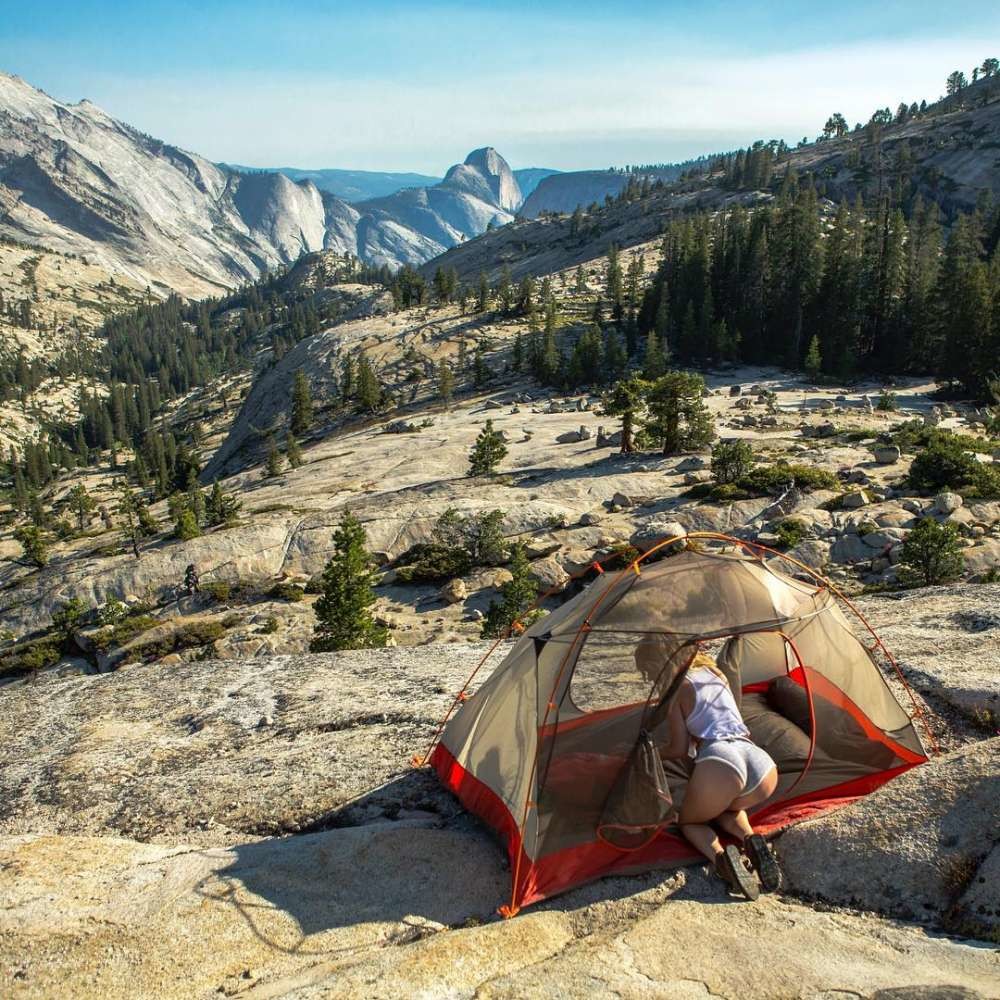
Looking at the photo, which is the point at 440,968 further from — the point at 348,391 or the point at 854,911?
the point at 348,391

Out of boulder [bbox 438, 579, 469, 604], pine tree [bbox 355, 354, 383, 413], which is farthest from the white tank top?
pine tree [bbox 355, 354, 383, 413]

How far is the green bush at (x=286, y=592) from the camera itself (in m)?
34.6

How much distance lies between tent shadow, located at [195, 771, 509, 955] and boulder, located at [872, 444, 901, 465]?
38.7 metres

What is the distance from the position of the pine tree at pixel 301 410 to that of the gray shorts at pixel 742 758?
9312 centimetres

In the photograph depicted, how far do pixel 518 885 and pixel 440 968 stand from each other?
1.32m

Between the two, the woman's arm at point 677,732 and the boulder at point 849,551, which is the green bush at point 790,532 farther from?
the woman's arm at point 677,732

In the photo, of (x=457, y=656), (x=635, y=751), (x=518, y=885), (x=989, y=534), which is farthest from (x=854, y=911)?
(x=989, y=534)

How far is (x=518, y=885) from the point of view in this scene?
21.4 feet

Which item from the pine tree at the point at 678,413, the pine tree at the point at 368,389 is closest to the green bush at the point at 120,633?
the pine tree at the point at 678,413

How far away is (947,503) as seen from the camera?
1175 inches

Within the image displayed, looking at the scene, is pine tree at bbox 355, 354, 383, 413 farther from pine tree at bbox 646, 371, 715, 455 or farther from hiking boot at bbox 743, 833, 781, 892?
hiking boot at bbox 743, 833, 781, 892

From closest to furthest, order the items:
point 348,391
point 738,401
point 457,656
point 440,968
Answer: point 440,968
point 457,656
point 738,401
point 348,391

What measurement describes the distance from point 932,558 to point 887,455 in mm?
18151

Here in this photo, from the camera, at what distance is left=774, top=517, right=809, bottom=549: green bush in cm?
2933
